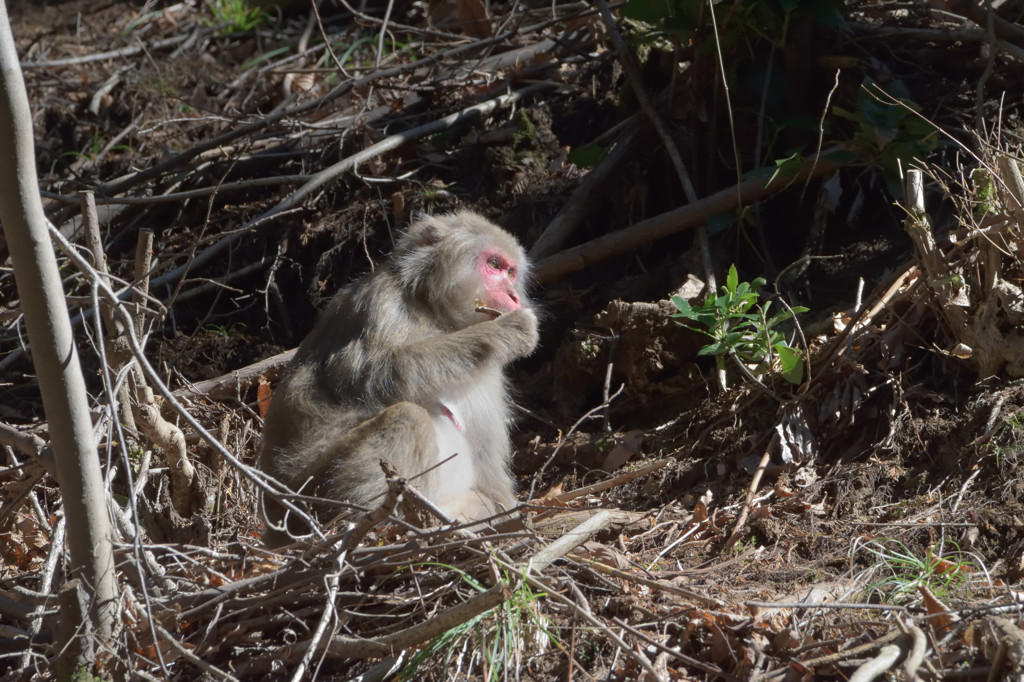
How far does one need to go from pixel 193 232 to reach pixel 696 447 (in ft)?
13.1

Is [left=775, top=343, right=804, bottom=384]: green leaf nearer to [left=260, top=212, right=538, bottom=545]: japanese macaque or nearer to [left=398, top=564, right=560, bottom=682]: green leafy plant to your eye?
[left=260, top=212, right=538, bottom=545]: japanese macaque

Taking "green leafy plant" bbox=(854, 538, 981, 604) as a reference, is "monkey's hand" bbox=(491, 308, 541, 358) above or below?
above

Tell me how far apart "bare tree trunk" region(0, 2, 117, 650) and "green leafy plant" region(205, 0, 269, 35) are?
7066mm

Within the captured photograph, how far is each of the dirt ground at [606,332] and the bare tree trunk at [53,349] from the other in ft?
0.47

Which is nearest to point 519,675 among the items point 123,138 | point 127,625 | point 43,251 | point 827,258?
point 127,625

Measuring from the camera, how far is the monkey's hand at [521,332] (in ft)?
15.8

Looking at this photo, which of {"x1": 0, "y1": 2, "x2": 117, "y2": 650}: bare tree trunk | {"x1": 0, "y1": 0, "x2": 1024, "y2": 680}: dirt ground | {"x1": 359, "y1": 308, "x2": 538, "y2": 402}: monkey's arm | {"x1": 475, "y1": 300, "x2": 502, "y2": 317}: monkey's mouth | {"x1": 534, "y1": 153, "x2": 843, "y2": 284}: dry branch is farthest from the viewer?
{"x1": 534, "y1": 153, "x2": 843, "y2": 284}: dry branch

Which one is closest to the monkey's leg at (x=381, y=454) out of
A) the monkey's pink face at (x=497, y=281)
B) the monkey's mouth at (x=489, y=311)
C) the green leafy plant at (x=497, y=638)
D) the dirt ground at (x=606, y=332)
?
the dirt ground at (x=606, y=332)

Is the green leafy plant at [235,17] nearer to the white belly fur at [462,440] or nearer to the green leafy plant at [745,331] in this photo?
the white belly fur at [462,440]

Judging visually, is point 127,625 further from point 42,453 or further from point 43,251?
point 43,251

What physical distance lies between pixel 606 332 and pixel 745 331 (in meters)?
1.02

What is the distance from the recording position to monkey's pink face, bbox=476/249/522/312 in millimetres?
5086

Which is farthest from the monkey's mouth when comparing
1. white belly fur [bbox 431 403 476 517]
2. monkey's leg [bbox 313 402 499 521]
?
monkey's leg [bbox 313 402 499 521]

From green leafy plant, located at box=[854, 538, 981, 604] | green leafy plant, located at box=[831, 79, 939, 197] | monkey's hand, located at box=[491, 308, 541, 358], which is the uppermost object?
green leafy plant, located at box=[831, 79, 939, 197]
